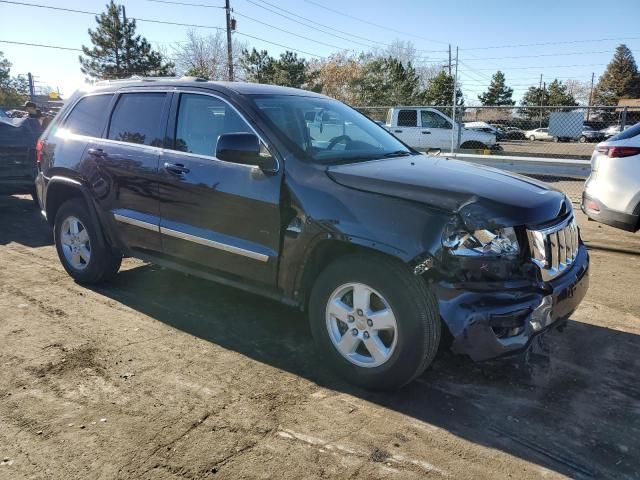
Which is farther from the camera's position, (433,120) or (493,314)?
(433,120)

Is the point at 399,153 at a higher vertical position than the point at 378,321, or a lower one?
higher

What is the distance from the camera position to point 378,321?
122 inches

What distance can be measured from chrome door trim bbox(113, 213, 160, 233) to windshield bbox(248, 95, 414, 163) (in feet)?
4.39

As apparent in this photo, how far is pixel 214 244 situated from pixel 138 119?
1458 millimetres

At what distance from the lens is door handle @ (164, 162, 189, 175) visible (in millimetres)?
3984

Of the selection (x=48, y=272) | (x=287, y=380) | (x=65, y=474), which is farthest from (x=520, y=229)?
(x=48, y=272)

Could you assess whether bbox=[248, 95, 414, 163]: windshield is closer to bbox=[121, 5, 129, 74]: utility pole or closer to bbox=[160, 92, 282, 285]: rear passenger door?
bbox=[160, 92, 282, 285]: rear passenger door

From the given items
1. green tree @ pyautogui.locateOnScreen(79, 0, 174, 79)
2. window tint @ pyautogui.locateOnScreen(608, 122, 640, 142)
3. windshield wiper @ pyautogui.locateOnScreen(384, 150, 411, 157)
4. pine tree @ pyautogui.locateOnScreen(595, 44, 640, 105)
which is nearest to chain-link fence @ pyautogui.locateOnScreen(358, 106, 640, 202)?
window tint @ pyautogui.locateOnScreen(608, 122, 640, 142)

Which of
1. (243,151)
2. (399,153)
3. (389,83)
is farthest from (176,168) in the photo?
(389,83)

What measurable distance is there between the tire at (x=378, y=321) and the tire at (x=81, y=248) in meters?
2.45

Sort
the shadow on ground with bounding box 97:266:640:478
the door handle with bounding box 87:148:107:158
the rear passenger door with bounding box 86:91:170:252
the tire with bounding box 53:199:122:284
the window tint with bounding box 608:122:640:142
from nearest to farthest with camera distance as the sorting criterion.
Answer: the shadow on ground with bounding box 97:266:640:478
the rear passenger door with bounding box 86:91:170:252
the door handle with bounding box 87:148:107:158
the tire with bounding box 53:199:122:284
the window tint with bounding box 608:122:640:142

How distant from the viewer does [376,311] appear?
3143 millimetres

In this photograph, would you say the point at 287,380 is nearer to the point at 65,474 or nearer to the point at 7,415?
the point at 65,474

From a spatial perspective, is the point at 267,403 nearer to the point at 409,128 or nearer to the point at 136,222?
the point at 136,222
